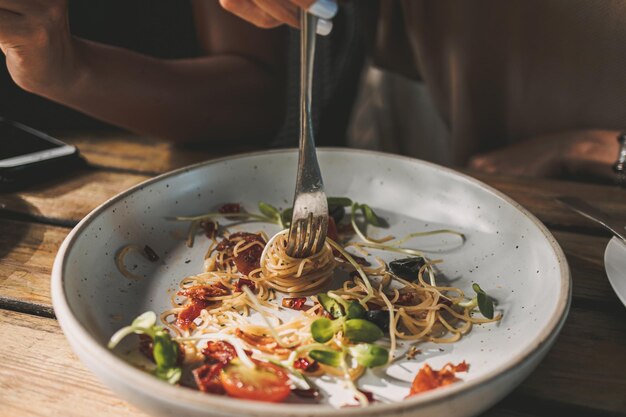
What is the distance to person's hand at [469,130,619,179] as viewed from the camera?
71.1 inches

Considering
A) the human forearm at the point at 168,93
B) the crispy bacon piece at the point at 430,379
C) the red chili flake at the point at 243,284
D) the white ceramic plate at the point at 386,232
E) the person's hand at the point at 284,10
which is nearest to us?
the white ceramic plate at the point at 386,232

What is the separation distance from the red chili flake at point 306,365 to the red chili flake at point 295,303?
0.15 metres

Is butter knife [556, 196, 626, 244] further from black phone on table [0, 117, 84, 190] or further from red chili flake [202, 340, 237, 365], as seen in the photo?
black phone on table [0, 117, 84, 190]

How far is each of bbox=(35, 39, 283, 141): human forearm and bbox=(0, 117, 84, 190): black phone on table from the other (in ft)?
0.38

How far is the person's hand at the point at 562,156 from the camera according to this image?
180 centimetres

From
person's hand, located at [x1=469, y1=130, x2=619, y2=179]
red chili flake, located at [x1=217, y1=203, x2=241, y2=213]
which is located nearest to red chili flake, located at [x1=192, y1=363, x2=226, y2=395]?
red chili flake, located at [x1=217, y1=203, x2=241, y2=213]

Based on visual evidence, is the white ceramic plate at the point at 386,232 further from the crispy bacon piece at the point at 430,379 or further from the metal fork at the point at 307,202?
the metal fork at the point at 307,202

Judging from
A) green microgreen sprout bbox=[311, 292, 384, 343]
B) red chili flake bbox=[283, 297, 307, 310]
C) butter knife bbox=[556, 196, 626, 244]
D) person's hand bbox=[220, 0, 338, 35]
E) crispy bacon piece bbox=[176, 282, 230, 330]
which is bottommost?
crispy bacon piece bbox=[176, 282, 230, 330]

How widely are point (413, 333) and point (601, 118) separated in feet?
5.17

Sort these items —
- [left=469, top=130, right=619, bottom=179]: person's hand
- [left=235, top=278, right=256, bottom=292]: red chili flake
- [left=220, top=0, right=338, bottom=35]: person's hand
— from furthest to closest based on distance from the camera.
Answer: [left=469, top=130, right=619, bottom=179]: person's hand < [left=235, top=278, right=256, bottom=292]: red chili flake < [left=220, top=0, right=338, bottom=35]: person's hand

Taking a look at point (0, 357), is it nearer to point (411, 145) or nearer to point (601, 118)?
point (601, 118)

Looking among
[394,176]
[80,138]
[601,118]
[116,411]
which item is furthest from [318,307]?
[601,118]

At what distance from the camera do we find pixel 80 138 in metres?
1.62

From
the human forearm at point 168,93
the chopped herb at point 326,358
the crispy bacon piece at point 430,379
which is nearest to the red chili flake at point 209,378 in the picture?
the chopped herb at point 326,358
